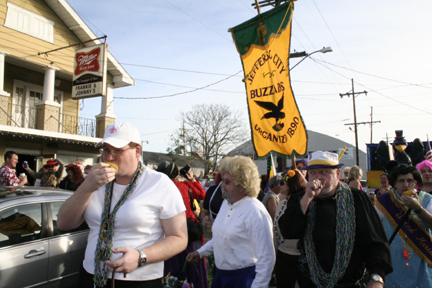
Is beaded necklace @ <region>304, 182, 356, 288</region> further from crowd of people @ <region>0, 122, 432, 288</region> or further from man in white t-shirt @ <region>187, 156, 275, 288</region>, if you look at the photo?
man in white t-shirt @ <region>187, 156, 275, 288</region>

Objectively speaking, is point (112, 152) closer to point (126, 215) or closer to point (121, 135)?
point (121, 135)

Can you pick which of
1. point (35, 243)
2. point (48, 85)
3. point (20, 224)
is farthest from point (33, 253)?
point (48, 85)

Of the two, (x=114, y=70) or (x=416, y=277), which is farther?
(x=114, y=70)

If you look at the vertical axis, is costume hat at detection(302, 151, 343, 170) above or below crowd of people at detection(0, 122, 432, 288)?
above

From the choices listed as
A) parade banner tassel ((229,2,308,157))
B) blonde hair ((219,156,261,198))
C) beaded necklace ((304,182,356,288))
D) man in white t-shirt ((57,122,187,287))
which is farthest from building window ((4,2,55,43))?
beaded necklace ((304,182,356,288))

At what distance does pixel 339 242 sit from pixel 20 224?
3.54 m

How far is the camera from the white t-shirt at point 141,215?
2062mm

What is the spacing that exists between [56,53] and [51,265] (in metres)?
11.0

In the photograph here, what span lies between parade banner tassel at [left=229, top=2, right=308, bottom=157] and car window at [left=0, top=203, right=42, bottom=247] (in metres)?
3.35

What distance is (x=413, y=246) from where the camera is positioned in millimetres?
3262

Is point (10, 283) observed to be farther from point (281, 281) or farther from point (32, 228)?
point (281, 281)

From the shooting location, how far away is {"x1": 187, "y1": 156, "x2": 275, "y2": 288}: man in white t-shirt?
8.87 feet

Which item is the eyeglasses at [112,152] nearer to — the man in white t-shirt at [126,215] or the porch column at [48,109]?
the man in white t-shirt at [126,215]

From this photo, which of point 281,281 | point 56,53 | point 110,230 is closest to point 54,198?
point 110,230
